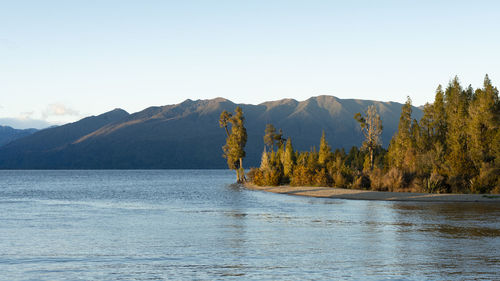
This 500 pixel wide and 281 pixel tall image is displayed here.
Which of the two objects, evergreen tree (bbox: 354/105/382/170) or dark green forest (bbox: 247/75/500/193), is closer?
dark green forest (bbox: 247/75/500/193)

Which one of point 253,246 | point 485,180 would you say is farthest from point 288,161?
point 253,246

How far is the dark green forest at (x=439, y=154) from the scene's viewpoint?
50.6 meters

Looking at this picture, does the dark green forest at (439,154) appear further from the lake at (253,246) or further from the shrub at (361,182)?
the lake at (253,246)

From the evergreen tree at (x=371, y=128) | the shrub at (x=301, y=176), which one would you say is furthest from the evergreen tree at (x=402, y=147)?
the shrub at (x=301, y=176)

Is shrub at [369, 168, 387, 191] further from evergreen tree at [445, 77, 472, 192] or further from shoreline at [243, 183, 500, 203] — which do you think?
evergreen tree at [445, 77, 472, 192]

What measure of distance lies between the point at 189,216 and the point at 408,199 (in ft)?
74.0

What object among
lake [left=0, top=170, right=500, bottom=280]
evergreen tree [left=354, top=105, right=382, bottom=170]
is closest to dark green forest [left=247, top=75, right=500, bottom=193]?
evergreen tree [left=354, top=105, right=382, bottom=170]

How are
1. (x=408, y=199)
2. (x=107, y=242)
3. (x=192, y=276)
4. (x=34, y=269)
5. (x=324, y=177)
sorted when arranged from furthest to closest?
(x=324, y=177), (x=408, y=199), (x=107, y=242), (x=34, y=269), (x=192, y=276)

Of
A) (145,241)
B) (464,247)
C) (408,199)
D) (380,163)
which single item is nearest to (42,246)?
(145,241)

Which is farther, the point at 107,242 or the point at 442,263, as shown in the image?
the point at 107,242

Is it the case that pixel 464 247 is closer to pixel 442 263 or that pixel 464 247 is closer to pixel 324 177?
pixel 442 263

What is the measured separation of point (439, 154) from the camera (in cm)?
5350

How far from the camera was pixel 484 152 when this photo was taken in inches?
2002

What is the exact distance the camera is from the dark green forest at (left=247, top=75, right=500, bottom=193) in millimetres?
50625
